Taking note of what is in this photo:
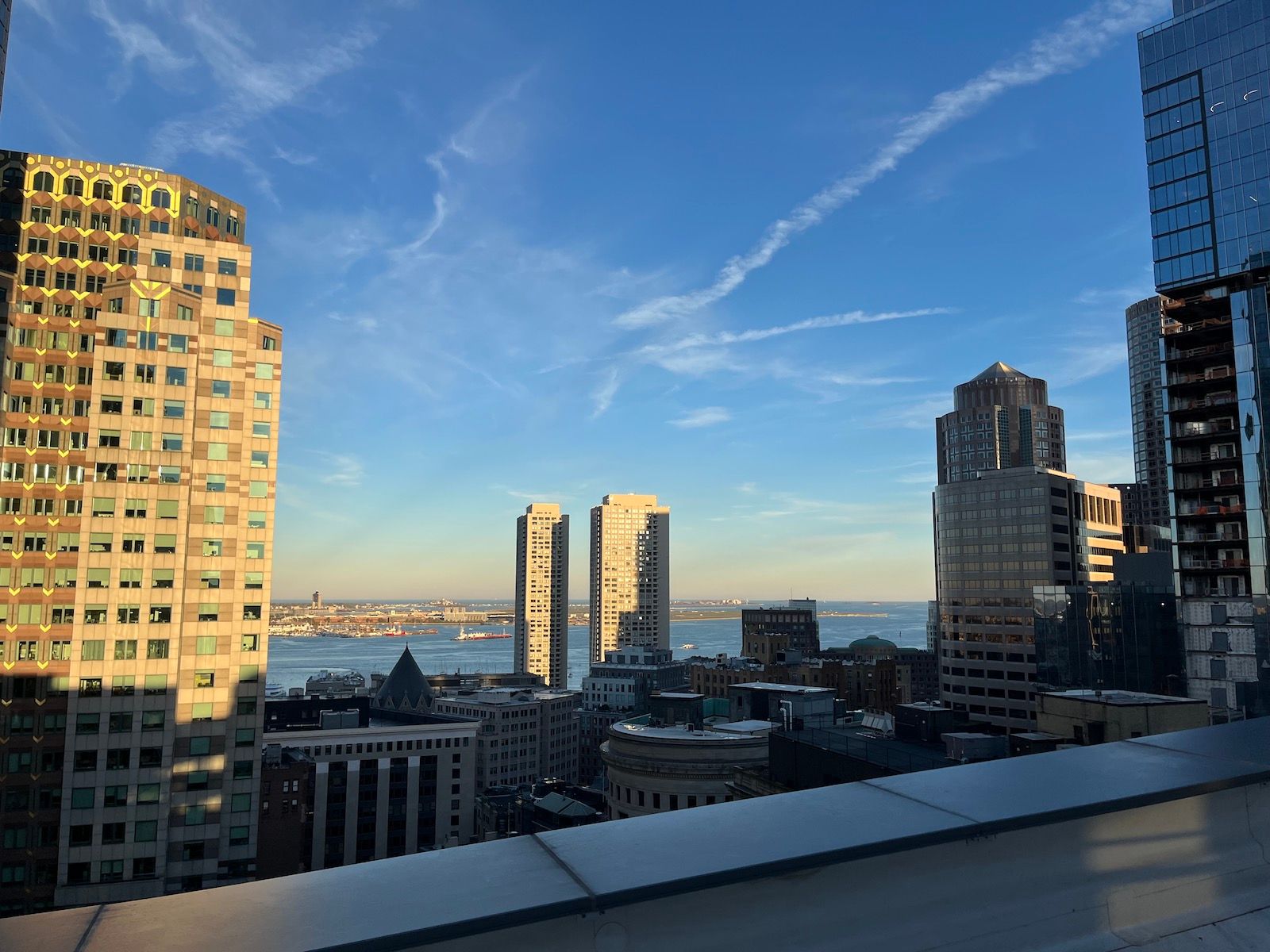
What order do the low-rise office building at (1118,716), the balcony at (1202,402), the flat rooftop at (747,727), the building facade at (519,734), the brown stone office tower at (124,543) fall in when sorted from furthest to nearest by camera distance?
the building facade at (519,734)
the balcony at (1202,402)
the flat rooftop at (747,727)
the brown stone office tower at (124,543)
the low-rise office building at (1118,716)

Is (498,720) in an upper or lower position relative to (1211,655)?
lower

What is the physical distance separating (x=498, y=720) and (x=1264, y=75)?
434 ft

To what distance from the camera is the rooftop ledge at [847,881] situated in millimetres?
2783

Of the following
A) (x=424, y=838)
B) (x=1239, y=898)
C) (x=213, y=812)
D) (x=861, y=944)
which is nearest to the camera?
(x=861, y=944)

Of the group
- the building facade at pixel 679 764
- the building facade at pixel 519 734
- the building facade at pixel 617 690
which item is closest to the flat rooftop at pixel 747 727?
the building facade at pixel 679 764

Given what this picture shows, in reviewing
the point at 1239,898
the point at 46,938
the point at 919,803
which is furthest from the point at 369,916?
the point at 1239,898

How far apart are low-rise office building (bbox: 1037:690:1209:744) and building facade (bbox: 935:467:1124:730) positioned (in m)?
88.0

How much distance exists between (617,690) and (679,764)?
117m

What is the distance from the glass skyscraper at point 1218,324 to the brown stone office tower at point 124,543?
2747 inches

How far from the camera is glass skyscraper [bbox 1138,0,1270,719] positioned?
2462 inches

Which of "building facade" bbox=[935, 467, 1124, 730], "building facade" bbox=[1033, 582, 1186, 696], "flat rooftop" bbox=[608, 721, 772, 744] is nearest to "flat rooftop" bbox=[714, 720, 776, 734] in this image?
"flat rooftop" bbox=[608, 721, 772, 744]

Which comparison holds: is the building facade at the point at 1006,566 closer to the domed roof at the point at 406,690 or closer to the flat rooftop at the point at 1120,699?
the domed roof at the point at 406,690

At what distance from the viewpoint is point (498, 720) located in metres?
149

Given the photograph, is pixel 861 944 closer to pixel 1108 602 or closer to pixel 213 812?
pixel 213 812
